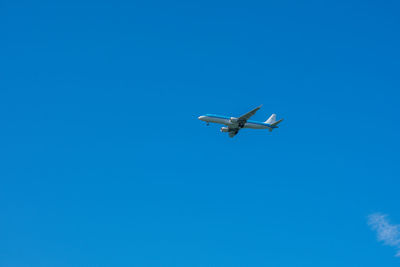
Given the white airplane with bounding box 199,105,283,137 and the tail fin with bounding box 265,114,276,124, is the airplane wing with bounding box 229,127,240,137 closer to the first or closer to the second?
the white airplane with bounding box 199,105,283,137

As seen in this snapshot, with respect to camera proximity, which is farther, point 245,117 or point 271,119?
point 271,119

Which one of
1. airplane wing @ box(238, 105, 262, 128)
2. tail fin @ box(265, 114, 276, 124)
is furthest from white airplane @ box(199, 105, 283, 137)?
tail fin @ box(265, 114, 276, 124)

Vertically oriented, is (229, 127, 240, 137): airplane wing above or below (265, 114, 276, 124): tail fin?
below

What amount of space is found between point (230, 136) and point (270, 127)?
13243 millimetres

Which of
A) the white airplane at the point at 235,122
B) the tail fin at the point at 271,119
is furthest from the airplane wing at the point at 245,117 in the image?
the tail fin at the point at 271,119

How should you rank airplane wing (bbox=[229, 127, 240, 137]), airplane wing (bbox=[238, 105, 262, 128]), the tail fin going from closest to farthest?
airplane wing (bbox=[238, 105, 262, 128])
airplane wing (bbox=[229, 127, 240, 137])
the tail fin

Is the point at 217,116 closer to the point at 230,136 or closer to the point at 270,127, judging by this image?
the point at 230,136

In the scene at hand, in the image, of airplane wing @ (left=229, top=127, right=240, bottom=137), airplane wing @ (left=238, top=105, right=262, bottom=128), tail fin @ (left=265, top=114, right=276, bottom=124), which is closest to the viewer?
airplane wing @ (left=238, top=105, right=262, bottom=128)

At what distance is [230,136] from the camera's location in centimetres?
13950

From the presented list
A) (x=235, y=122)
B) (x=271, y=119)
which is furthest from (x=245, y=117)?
(x=271, y=119)

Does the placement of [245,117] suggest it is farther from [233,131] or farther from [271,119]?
[271,119]

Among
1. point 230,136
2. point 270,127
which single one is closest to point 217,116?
point 230,136

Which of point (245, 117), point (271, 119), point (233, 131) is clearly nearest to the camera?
point (245, 117)

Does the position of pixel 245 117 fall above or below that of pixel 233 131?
below
